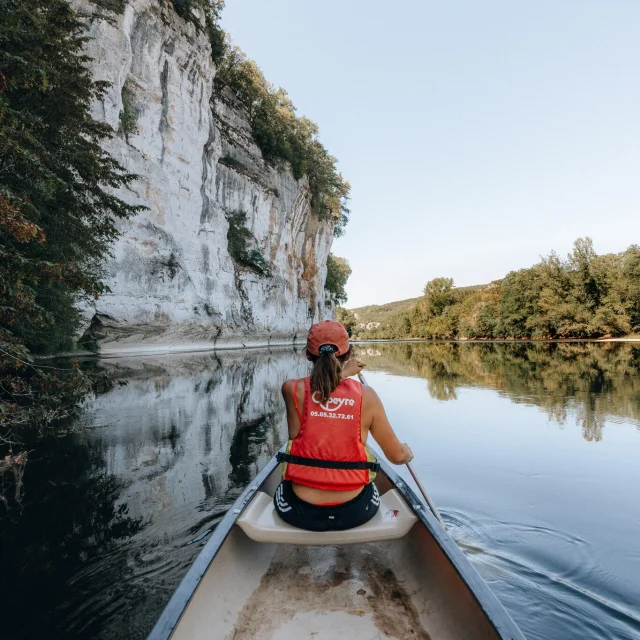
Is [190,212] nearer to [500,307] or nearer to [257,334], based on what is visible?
[257,334]

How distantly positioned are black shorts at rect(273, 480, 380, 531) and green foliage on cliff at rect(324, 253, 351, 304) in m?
51.9

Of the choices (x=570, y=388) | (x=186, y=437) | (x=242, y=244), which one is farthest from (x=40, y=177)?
(x=242, y=244)

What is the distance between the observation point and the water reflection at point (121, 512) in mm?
2588

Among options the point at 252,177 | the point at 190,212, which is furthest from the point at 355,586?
the point at 252,177

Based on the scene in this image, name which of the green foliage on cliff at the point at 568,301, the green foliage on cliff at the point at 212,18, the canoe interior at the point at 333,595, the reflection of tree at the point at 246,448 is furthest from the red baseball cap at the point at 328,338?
the green foliage on cliff at the point at 568,301

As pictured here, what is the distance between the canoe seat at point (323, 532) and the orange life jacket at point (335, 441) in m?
0.26

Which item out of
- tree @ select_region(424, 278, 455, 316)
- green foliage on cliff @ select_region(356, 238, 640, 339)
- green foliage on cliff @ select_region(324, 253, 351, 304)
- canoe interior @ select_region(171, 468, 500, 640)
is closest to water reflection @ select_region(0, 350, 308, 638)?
canoe interior @ select_region(171, 468, 500, 640)

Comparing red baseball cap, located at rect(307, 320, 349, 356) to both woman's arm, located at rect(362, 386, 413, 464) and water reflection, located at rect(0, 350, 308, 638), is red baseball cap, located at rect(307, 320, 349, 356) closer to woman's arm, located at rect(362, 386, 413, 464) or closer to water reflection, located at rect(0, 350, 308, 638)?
woman's arm, located at rect(362, 386, 413, 464)

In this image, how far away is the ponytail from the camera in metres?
2.30

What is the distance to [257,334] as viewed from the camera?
33.6 m

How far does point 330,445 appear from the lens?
232cm

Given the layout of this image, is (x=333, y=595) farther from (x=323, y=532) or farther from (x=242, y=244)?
(x=242, y=244)

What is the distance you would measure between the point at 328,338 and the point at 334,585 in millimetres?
1433

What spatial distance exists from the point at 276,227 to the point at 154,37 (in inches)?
640
